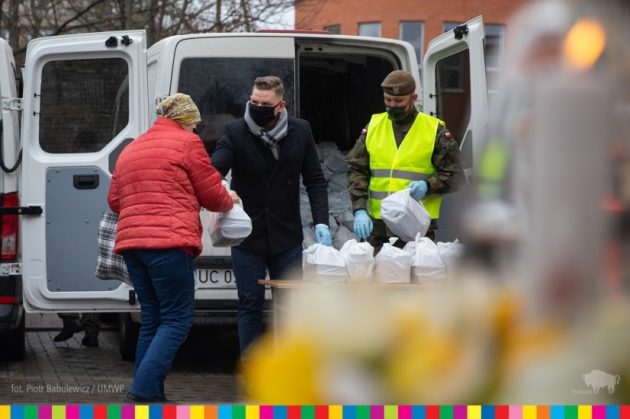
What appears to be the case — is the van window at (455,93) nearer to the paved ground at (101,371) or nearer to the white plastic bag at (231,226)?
the white plastic bag at (231,226)

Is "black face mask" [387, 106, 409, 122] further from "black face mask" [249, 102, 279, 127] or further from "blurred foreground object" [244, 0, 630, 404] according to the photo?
"blurred foreground object" [244, 0, 630, 404]

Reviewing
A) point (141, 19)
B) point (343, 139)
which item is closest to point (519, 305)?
point (343, 139)

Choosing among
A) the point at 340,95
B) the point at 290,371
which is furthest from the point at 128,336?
the point at 290,371

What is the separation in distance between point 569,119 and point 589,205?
54mm

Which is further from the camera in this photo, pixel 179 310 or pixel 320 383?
pixel 179 310

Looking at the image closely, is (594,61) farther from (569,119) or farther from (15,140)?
(15,140)

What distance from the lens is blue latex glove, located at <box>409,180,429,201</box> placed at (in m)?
6.53

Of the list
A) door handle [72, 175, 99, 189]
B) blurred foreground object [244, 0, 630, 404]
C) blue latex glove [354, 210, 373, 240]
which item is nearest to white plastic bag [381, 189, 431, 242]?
blue latex glove [354, 210, 373, 240]

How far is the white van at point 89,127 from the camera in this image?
7.59 meters

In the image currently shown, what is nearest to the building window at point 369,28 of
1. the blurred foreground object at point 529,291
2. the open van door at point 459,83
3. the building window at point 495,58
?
the open van door at point 459,83

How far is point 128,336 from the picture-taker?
848cm

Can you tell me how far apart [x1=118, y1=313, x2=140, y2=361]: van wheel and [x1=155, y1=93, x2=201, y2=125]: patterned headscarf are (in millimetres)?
2426

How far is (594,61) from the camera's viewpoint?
0.81m

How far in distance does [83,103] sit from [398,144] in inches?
84.3
